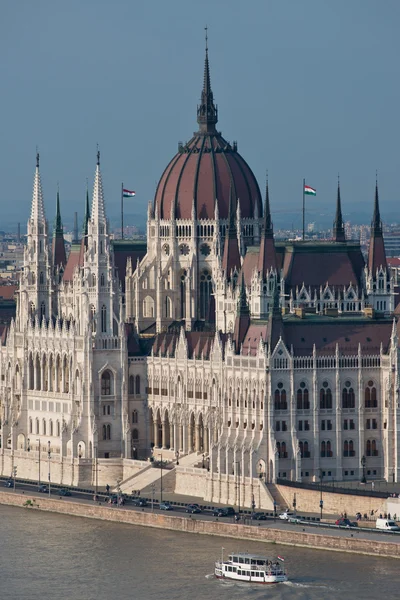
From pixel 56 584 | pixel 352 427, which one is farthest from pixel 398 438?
pixel 56 584

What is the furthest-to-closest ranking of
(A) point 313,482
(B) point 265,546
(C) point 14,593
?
(A) point 313,482 < (B) point 265,546 < (C) point 14,593

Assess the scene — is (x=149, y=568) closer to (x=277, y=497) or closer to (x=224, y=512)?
(x=224, y=512)

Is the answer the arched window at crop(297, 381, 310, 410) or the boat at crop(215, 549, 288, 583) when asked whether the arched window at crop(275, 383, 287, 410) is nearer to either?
the arched window at crop(297, 381, 310, 410)

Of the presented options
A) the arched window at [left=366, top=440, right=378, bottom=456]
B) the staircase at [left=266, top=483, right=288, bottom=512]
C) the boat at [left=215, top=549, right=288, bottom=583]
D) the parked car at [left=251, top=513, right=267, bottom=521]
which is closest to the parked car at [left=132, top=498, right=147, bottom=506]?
the staircase at [left=266, top=483, right=288, bottom=512]

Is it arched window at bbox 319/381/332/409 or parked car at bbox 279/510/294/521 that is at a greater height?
arched window at bbox 319/381/332/409

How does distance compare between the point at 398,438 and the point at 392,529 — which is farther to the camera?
the point at 398,438

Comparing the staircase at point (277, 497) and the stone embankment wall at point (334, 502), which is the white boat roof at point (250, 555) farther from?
the staircase at point (277, 497)

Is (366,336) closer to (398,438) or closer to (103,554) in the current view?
(398,438)
